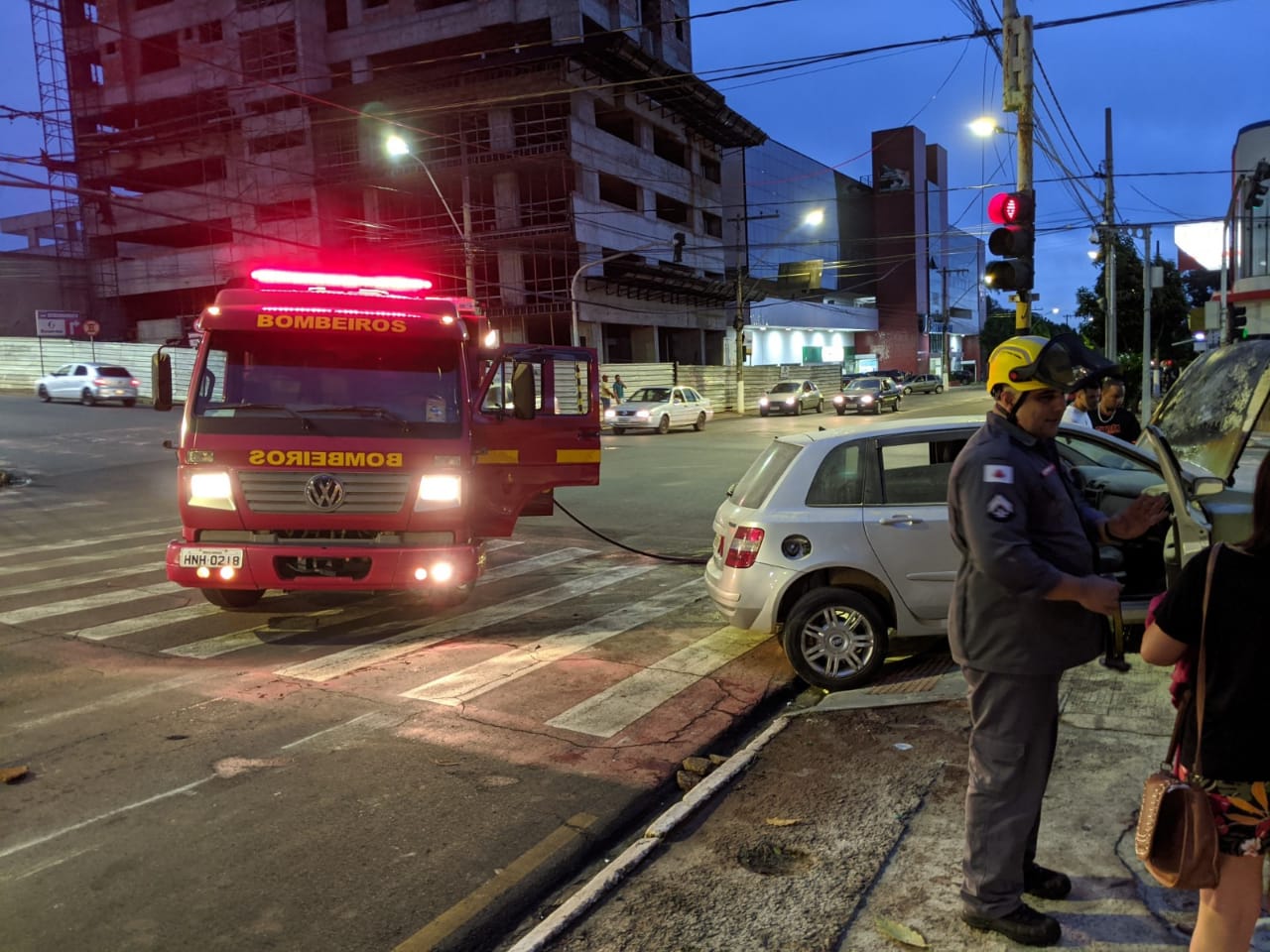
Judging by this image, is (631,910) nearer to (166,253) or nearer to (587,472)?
(587,472)

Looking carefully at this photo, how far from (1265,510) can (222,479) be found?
Answer: 6.55 metres

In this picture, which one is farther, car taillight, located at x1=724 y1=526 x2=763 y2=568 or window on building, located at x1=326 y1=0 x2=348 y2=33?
window on building, located at x1=326 y1=0 x2=348 y2=33

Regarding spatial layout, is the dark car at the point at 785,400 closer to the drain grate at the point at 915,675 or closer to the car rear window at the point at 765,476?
the car rear window at the point at 765,476

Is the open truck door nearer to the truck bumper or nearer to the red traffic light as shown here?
the truck bumper

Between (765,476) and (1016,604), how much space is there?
136 inches

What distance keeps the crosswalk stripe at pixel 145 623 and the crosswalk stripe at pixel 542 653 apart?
299 cm

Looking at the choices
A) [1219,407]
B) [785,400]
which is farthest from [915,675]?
[785,400]

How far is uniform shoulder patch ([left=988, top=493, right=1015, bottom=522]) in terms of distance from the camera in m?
2.82

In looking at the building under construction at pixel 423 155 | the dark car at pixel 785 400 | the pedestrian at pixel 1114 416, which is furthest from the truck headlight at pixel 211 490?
the dark car at pixel 785 400

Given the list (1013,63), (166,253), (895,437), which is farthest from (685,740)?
(166,253)

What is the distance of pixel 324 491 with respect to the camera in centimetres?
688

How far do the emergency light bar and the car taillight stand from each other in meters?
4.09

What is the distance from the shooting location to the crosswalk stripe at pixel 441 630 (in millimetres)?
6406

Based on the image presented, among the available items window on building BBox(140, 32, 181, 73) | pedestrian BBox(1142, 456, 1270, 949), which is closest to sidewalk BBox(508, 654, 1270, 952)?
pedestrian BBox(1142, 456, 1270, 949)
